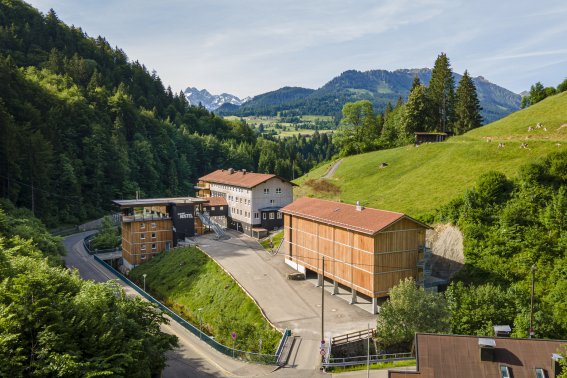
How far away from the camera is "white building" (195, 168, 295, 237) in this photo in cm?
6950

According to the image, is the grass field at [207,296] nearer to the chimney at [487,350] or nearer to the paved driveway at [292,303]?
the paved driveway at [292,303]

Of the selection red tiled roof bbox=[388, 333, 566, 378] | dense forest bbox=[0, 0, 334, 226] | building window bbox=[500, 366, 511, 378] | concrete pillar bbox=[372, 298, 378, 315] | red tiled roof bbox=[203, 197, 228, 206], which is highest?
dense forest bbox=[0, 0, 334, 226]

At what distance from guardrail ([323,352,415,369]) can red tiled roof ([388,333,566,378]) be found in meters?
8.33

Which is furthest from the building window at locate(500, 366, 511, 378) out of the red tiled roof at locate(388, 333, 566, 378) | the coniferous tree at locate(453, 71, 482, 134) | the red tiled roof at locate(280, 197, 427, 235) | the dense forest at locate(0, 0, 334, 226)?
the dense forest at locate(0, 0, 334, 226)

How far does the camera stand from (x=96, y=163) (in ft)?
329

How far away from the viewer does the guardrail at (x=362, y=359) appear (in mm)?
30572

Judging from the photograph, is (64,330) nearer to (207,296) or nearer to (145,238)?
(207,296)

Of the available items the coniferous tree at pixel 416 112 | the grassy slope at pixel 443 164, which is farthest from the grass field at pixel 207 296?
the coniferous tree at pixel 416 112

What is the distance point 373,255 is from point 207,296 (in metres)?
20.3

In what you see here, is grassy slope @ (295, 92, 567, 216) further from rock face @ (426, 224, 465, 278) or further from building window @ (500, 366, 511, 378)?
building window @ (500, 366, 511, 378)

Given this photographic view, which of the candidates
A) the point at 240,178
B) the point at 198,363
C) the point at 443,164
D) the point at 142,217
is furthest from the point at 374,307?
the point at 240,178

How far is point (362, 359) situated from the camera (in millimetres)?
32219

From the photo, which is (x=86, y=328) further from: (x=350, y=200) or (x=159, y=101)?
(x=159, y=101)

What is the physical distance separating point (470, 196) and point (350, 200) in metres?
24.5
